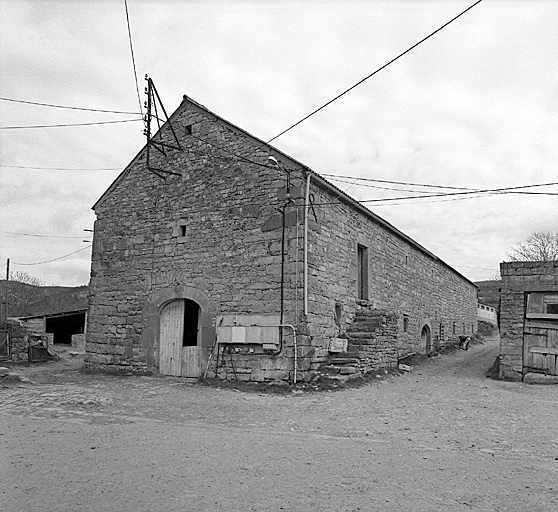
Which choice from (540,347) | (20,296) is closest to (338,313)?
(540,347)

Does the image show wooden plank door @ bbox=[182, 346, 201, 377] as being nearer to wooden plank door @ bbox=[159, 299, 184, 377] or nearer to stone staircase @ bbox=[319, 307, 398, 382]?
wooden plank door @ bbox=[159, 299, 184, 377]

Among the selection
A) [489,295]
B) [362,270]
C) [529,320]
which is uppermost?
[489,295]

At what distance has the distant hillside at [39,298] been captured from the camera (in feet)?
127

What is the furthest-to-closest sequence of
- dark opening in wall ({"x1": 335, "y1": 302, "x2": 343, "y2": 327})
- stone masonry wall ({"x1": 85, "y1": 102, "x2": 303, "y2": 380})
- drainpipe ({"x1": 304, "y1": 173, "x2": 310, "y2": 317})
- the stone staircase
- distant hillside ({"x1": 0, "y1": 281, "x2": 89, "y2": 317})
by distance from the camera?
1. distant hillside ({"x1": 0, "y1": 281, "x2": 89, "y2": 317})
2. dark opening in wall ({"x1": 335, "y1": 302, "x2": 343, "y2": 327})
3. stone masonry wall ({"x1": 85, "y1": 102, "x2": 303, "y2": 380})
4. the stone staircase
5. drainpipe ({"x1": 304, "y1": 173, "x2": 310, "y2": 317})

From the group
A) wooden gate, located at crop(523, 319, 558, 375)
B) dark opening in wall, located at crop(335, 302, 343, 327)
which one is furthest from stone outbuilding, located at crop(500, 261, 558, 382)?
dark opening in wall, located at crop(335, 302, 343, 327)

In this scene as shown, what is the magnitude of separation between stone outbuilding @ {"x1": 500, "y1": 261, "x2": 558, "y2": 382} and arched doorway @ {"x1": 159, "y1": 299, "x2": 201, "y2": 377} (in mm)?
7839

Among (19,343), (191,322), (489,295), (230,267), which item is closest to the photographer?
(230,267)

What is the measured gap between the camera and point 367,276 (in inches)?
609

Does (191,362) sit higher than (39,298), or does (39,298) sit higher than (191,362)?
(39,298)

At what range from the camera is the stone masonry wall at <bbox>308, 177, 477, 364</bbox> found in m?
12.5

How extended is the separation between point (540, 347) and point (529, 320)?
2.28 ft

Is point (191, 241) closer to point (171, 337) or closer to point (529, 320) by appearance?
point (171, 337)

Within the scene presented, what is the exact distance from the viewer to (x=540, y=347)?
12914mm

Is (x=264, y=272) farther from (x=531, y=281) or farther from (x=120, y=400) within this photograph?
(x=531, y=281)
